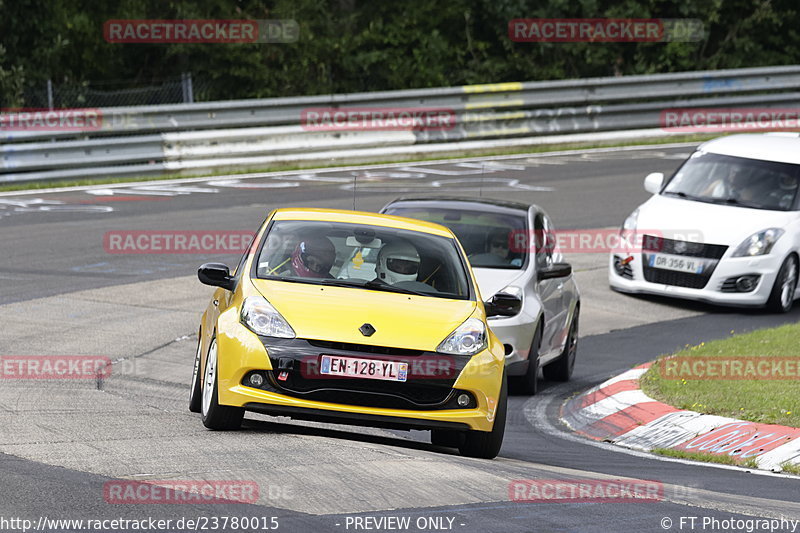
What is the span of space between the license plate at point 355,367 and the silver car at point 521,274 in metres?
3.21

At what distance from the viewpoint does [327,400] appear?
809 cm

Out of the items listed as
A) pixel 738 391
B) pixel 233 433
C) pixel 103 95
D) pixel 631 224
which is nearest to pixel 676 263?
pixel 631 224

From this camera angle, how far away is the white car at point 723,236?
15.7 meters

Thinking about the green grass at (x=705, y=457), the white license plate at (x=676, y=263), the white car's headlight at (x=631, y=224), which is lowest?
the green grass at (x=705, y=457)

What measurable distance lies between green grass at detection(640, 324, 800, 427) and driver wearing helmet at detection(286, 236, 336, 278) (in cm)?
303

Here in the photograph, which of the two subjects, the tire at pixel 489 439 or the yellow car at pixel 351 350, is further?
the tire at pixel 489 439

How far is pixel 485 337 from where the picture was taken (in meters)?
8.52

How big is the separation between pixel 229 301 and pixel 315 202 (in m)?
12.0

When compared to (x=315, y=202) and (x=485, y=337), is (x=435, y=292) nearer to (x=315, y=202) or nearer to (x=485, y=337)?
(x=485, y=337)

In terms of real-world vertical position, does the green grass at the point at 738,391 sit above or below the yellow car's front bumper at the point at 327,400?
below

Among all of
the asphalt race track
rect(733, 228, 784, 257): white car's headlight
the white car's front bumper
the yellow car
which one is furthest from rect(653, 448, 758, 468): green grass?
rect(733, 228, 784, 257): white car's headlight

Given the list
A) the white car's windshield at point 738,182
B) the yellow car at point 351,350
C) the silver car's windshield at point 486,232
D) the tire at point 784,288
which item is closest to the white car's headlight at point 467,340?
the yellow car at point 351,350

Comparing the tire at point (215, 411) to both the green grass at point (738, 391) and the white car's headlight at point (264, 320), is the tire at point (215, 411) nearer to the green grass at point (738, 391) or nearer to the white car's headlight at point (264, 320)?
the white car's headlight at point (264, 320)

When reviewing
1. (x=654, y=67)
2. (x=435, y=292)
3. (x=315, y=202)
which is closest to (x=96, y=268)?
(x=315, y=202)
